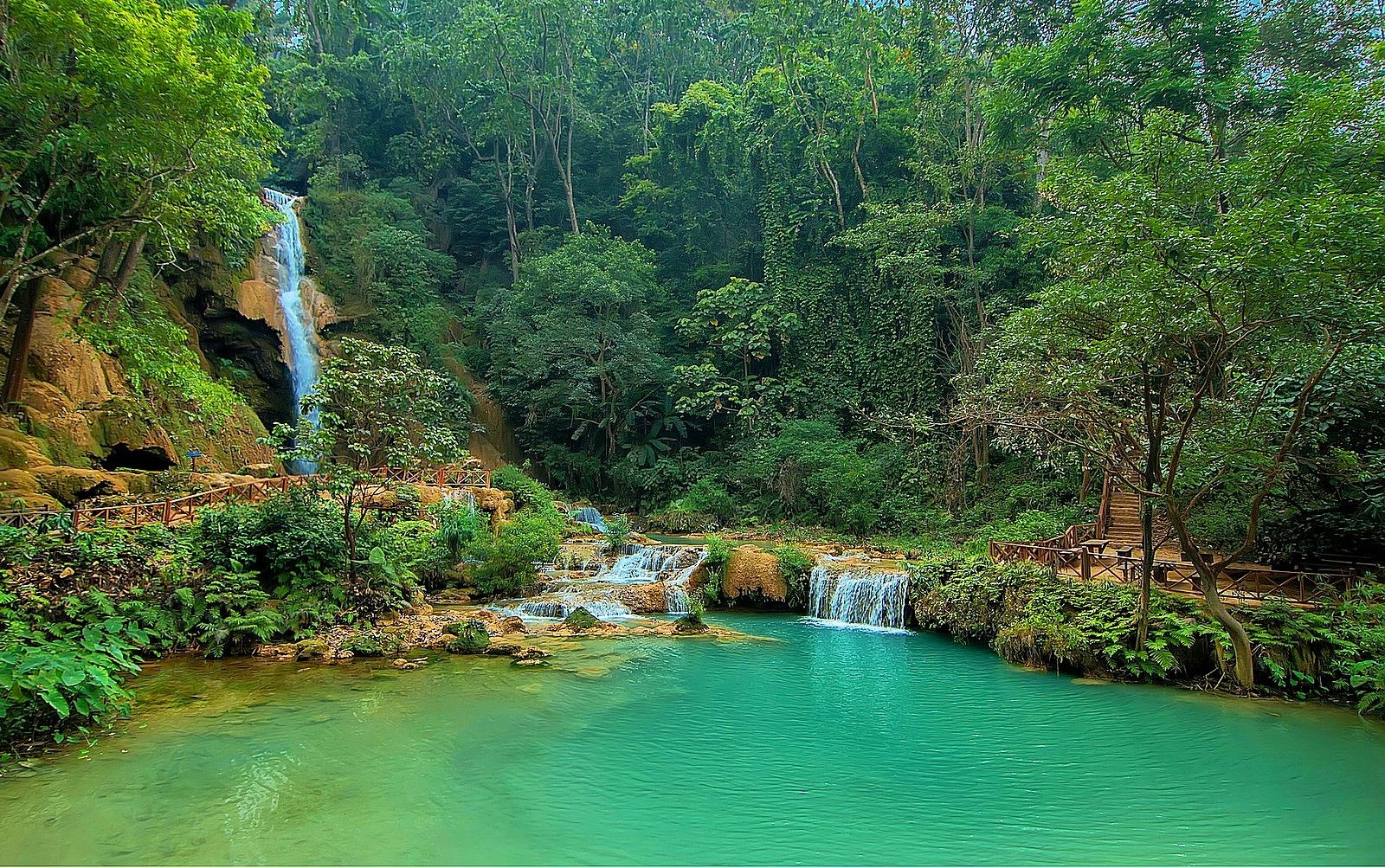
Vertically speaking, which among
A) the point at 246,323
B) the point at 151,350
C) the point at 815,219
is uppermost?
the point at 815,219

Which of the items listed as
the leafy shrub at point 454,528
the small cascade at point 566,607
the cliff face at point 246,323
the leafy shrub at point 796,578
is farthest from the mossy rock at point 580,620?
the cliff face at point 246,323

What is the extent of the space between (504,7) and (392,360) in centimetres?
2257

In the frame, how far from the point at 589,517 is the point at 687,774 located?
633 inches

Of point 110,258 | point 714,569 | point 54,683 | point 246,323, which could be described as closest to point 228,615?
point 54,683

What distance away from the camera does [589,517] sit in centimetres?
2277

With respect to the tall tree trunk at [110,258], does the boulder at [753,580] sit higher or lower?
lower

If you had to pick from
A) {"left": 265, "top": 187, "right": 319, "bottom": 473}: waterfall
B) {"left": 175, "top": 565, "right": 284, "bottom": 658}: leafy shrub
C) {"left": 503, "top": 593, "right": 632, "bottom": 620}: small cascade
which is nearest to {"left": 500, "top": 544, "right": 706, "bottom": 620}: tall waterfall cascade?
{"left": 503, "top": 593, "right": 632, "bottom": 620}: small cascade

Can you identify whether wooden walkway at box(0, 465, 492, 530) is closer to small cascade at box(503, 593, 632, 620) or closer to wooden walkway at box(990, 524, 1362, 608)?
small cascade at box(503, 593, 632, 620)

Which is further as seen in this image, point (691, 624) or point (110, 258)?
point (110, 258)

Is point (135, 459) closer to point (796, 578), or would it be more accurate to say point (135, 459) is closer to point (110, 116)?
point (110, 116)

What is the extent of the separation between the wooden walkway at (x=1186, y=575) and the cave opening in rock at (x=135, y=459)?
16.8 metres

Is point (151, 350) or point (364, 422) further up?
point (151, 350)

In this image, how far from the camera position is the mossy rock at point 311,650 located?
10.4m

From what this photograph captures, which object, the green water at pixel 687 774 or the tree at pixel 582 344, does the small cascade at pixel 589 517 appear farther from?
Result: the green water at pixel 687 774
